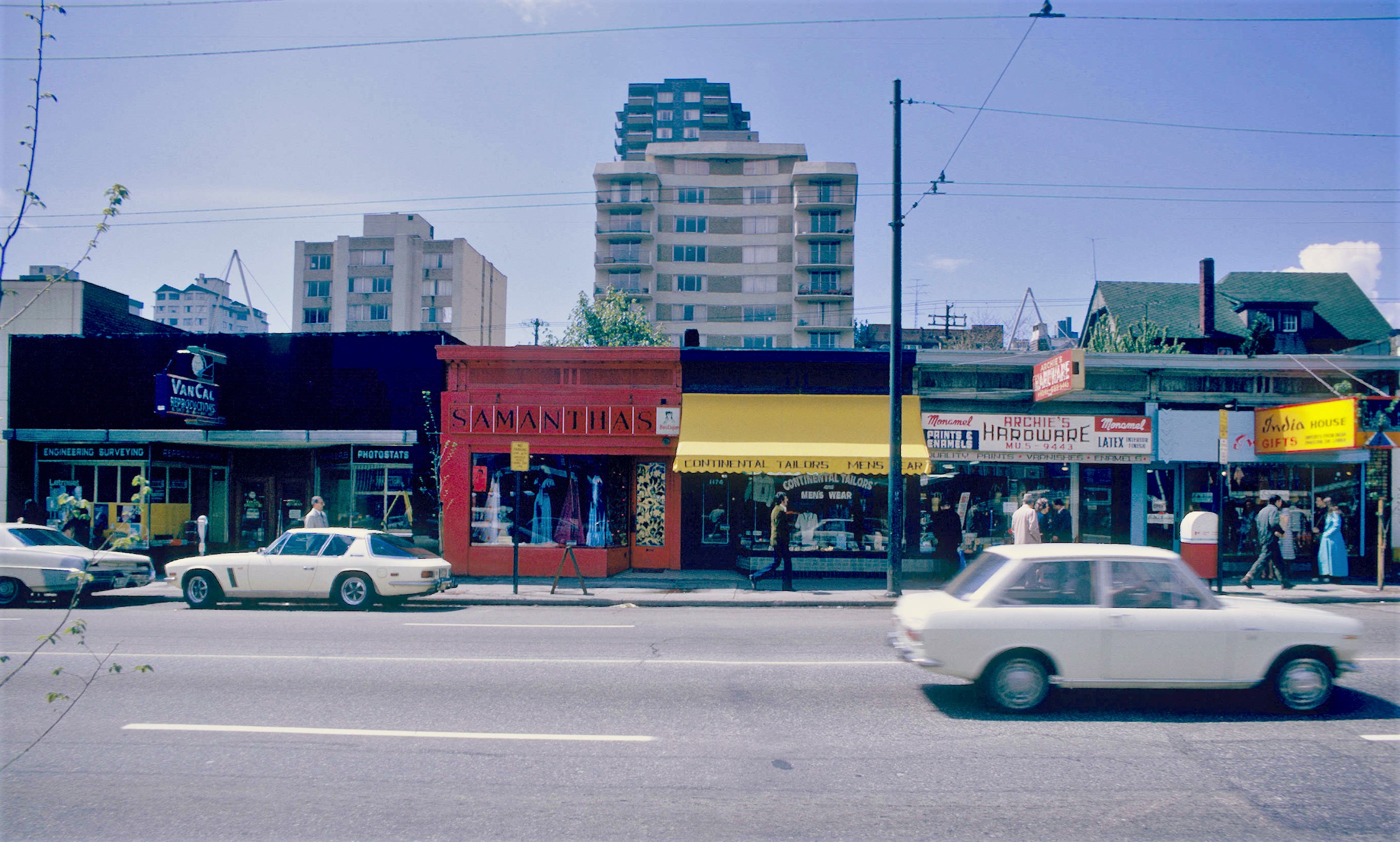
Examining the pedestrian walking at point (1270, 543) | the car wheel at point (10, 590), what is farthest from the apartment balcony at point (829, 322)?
the car wheel at point (10, 590)

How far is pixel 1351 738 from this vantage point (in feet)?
21.3

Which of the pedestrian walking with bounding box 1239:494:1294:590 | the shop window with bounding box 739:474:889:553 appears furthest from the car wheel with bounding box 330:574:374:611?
the pedestrian walking with bounding box 1239:494:1294:590

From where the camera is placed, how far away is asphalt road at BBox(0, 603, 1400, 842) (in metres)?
4.96

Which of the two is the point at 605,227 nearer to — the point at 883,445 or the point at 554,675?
the point at 883,445

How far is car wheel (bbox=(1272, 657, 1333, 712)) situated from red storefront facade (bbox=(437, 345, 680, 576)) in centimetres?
1241

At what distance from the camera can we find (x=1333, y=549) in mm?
16625

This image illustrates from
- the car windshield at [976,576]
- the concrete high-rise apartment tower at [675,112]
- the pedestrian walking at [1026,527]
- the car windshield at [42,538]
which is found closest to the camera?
the car windshield at [976,576]

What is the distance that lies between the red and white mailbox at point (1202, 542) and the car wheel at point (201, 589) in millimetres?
16992

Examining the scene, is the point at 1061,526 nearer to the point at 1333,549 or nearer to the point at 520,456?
the point at 1333,549

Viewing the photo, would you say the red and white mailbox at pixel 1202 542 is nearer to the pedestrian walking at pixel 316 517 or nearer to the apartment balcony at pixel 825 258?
the pedestrian walking at pixel 316 517

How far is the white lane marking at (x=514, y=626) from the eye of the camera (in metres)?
12.0

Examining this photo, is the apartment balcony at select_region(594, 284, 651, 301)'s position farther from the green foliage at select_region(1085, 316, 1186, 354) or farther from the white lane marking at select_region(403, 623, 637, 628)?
the white lane marking at select_region(403, 623, 637, 628)

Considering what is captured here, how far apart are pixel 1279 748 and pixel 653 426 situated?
520 inches

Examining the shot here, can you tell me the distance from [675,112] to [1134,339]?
81476mm
